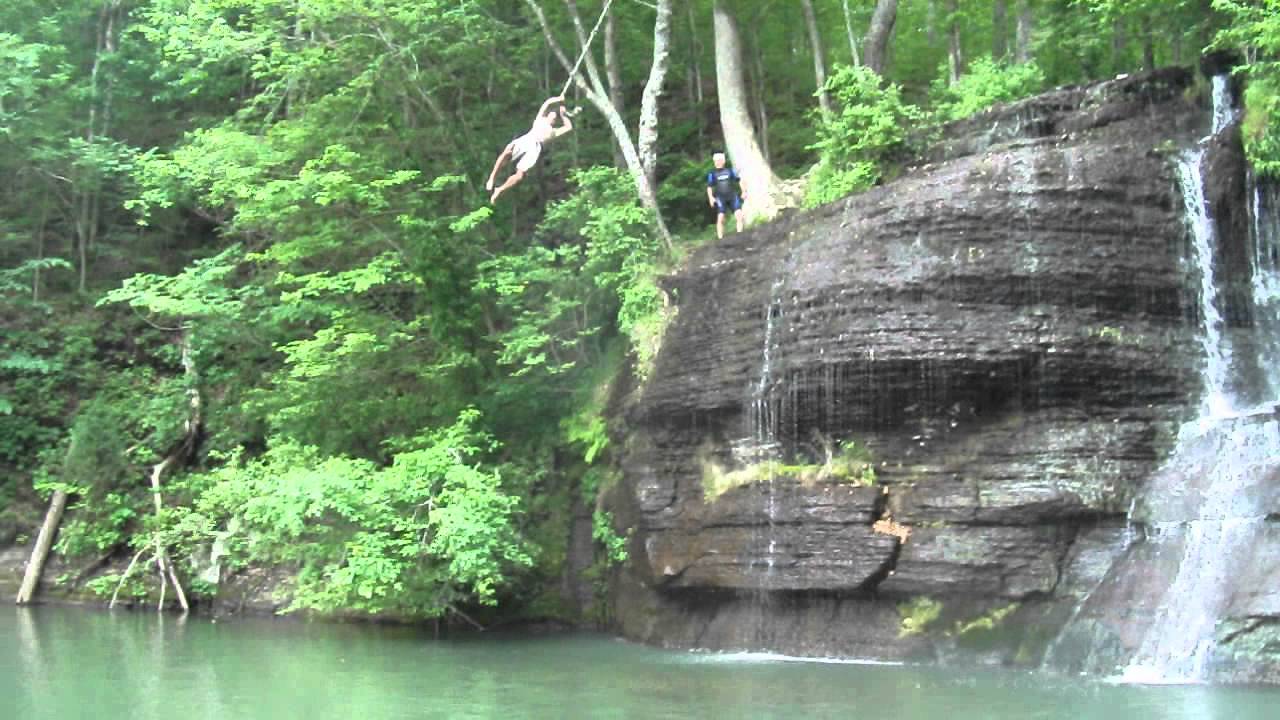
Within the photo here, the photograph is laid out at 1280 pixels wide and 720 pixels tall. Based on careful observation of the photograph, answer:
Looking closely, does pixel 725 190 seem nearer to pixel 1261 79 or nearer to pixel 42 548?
pixel 1261 79

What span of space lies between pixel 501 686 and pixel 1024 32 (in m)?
13.2

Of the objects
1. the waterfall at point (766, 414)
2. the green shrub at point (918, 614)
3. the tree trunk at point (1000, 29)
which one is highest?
the tree trunk at point (1000, 29)

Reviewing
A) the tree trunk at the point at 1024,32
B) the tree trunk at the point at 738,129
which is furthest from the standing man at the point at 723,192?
the tree trunk at the point at 1024,32

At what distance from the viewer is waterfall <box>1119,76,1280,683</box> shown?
35.9 feet

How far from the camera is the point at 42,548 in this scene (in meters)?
20.8

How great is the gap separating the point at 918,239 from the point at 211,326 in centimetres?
1266

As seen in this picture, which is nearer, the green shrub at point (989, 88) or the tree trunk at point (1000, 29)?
the green shrub at point (989, 88)

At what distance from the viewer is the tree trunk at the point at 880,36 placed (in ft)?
60.7

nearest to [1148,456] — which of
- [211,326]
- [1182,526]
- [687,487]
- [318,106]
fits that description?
[1182,526]

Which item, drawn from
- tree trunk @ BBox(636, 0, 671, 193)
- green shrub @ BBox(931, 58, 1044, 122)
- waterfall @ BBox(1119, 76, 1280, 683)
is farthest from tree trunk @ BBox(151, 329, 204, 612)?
waterfall @ BBox(1119, 76, 1280, 683)

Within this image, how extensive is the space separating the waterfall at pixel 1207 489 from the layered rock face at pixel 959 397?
0.75 ft

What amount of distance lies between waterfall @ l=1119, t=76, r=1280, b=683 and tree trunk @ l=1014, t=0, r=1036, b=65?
653 cm

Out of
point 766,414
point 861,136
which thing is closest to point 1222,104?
point 861,136

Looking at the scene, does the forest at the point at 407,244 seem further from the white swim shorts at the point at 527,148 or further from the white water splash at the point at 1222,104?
the white swim shorts at the point at 527,148
